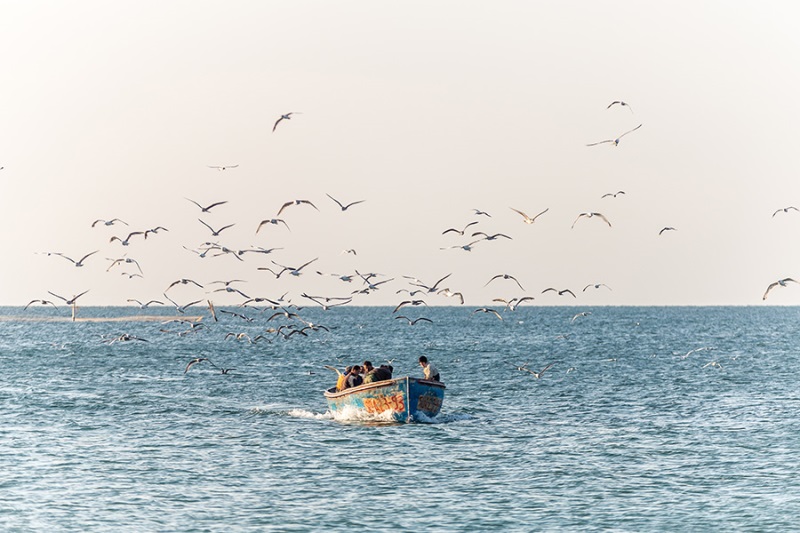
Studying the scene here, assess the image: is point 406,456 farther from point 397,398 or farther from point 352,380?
point 352,380

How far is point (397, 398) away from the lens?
3581 cm

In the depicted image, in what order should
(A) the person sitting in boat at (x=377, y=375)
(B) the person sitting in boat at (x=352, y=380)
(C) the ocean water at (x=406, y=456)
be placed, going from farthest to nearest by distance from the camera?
(B) the person sitting in boat at (x=352, y=380) → (A) the person sitting in boat at (x=377, y=375) → (C) the ocean water at (x=406, y=456)

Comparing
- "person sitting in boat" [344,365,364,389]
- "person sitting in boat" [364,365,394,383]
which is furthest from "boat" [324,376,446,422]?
"person sitting in boat" [344,365,364,389]

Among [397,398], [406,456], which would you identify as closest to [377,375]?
[397,398]

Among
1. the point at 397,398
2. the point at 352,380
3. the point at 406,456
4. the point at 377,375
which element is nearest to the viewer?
the point at 406,456

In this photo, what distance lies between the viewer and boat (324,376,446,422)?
3556cm

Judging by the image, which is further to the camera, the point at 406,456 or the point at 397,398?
the point at 397,398

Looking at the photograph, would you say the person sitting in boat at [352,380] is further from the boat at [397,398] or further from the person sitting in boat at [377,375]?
the person sitting in boat at [377,375]

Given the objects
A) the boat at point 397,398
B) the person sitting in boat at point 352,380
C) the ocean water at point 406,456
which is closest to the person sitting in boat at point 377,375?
the boat at point 397,398

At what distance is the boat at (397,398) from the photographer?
35.6 meters

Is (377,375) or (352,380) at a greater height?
(377,375)

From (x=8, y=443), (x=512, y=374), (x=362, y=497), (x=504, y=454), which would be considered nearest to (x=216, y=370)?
(x=512, y=374)

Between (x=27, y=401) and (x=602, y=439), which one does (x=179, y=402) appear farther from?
(x=602, y=439)

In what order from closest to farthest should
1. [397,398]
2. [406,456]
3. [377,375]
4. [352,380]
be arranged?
[406,456]
[397,398]
[377,375]
[352,380]
